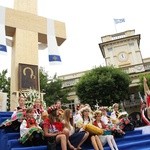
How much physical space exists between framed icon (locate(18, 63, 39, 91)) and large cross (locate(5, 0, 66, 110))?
0.63 ft

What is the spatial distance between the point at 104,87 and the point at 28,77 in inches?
500

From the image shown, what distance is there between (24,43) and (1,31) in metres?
1.04

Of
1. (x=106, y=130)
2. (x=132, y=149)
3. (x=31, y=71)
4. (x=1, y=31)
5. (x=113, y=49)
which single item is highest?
(x=113, y=49)

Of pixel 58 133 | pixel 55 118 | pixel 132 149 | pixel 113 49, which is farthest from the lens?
pixel 113 49

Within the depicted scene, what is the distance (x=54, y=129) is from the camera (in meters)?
4.56

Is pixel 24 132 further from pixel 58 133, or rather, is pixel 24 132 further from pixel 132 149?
pixel 132 149

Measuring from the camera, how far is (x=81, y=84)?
22000 millimetres

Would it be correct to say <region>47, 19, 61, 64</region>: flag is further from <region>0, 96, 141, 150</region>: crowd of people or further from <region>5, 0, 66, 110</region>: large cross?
<region>0, 96, 141, 150</region>: crowd of people

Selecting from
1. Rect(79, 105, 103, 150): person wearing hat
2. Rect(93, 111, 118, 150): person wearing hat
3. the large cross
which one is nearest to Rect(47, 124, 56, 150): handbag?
Rect(79, 105, 103, 150): person wearing hat

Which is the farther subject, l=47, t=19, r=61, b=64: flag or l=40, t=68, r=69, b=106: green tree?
l=40, t=68, r=69, b=106: green tree

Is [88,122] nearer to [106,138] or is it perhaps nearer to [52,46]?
[106,138]

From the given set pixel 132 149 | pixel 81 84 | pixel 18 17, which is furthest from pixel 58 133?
pixel 81 84

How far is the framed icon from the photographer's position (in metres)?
9.20

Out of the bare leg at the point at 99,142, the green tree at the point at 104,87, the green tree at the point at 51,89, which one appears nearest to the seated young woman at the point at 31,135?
the bare leg at the point at 99,142
